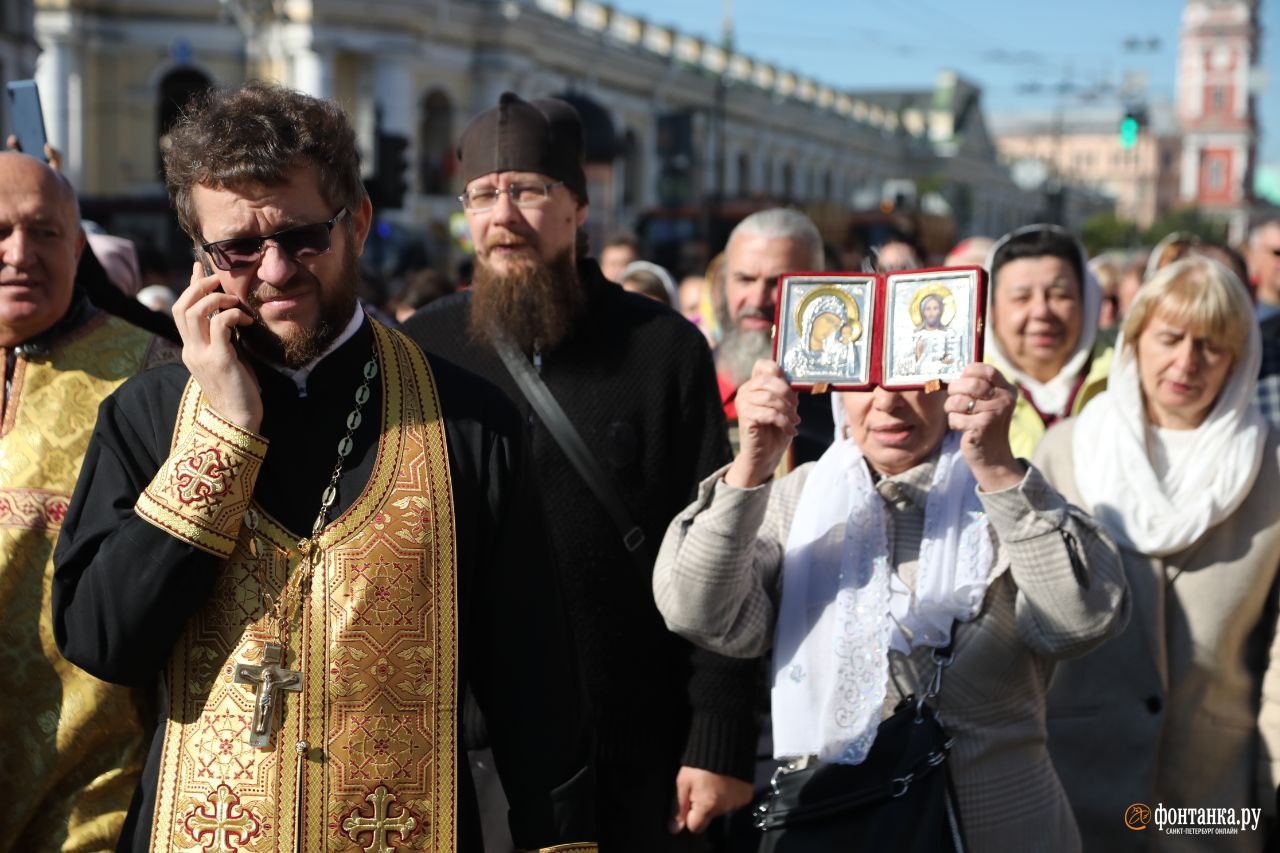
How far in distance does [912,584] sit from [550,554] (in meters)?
0.92

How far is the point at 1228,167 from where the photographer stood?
13700 centimetres

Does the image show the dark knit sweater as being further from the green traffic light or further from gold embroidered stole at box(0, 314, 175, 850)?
the green traffic light

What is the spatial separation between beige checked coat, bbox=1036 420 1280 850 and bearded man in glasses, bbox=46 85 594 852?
6.05 ft

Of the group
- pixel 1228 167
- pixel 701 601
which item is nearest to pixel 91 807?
pixel 701 601

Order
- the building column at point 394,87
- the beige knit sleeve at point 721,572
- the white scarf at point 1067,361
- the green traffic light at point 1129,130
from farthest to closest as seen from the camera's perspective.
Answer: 1. the building column at point 394,87
2. the green traffic light at point 1129,130
3. the white scarf at point 1067,361
4. the beige knit sleeve at point 721,572

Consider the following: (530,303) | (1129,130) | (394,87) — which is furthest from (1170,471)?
(394,87)

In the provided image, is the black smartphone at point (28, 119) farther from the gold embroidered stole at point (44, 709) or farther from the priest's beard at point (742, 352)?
the priest's beard at point (742, 352)

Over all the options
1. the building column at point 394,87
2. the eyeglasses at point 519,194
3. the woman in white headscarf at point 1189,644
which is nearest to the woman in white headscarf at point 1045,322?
the woman in white headscarf at point 1189,644

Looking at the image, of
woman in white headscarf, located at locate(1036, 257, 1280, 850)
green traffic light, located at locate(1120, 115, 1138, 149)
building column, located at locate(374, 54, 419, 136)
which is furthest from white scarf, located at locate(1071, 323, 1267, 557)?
building column, located at locate(374, 54, 419, 136)

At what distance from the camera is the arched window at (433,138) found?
4712 centimetres

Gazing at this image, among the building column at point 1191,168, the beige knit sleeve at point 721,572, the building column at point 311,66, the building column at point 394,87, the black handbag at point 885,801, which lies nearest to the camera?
the black handbag at point 885,801

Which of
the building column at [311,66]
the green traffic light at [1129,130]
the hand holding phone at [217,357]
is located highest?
the building column at [311,66]

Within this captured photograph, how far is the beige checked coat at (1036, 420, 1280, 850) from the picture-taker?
3975 mm

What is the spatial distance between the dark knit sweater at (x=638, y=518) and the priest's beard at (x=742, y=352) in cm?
103
